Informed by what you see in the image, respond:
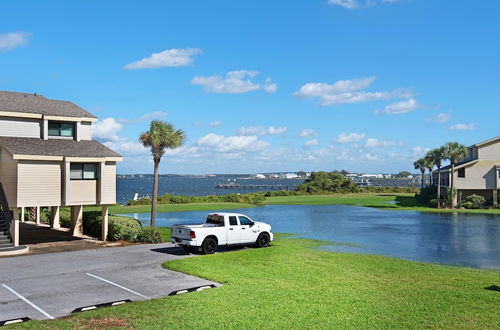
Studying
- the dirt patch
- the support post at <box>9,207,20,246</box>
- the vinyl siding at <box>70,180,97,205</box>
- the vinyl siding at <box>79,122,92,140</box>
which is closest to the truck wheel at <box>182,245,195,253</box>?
the vinyl siding at <box>70,180,97,205</box>

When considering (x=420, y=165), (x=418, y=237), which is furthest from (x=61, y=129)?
(x=420, y=165)

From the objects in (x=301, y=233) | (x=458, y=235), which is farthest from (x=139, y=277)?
(x=458, y=235)

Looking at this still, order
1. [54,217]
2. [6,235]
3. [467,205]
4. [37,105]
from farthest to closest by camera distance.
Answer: [467,205]
[54,217]
[37,105]
[6,235]

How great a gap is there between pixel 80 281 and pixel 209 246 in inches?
292

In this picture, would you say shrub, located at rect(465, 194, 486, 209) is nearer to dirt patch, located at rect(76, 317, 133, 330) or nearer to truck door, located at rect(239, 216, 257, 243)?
truck door, located at rect(239, 216, 257, 243)

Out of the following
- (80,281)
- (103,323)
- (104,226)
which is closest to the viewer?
(103,323)

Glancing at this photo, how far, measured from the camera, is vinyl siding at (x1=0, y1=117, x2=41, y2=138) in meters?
27.3

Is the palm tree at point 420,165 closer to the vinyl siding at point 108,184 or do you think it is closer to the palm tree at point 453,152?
the palm tree at point 453,152

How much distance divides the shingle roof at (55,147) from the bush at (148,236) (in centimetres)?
495

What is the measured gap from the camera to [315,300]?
13.9 meters

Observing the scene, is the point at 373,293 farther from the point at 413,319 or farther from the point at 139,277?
the point at 139,277

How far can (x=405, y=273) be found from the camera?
1908 cm

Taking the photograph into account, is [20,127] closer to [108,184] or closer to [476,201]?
[108,184]

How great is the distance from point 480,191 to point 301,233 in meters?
43.4
